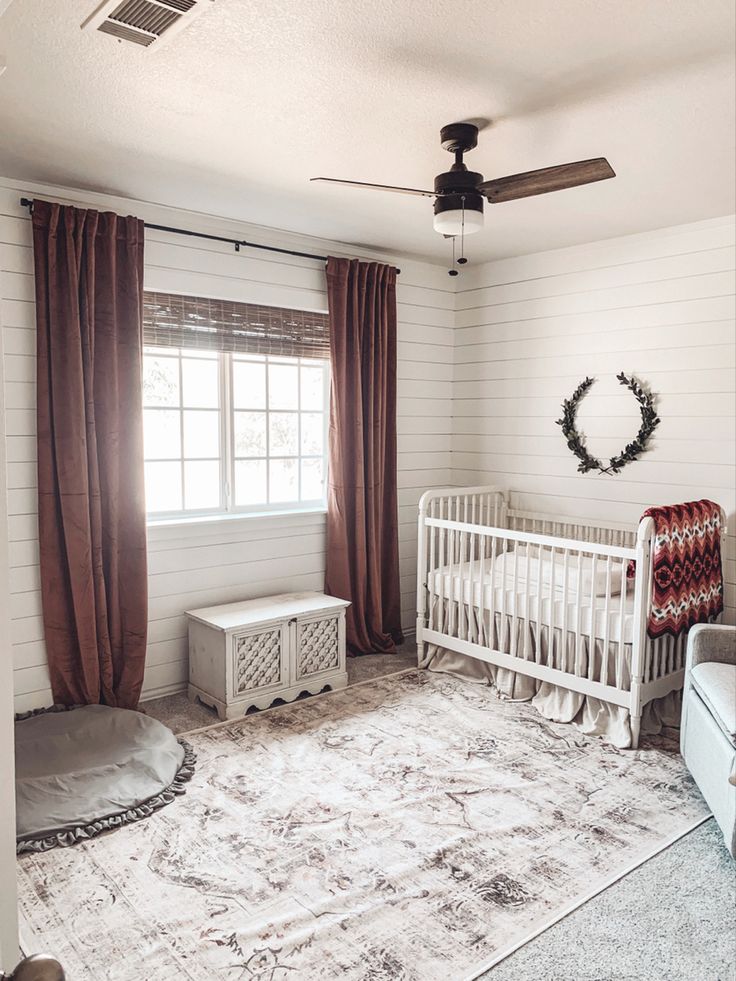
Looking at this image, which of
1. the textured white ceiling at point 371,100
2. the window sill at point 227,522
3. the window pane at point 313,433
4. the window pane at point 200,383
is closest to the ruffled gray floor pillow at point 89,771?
the window sill at point 227,522

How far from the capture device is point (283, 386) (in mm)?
4293

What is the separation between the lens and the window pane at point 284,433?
168 inches

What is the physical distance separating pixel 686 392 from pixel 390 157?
1.98 m

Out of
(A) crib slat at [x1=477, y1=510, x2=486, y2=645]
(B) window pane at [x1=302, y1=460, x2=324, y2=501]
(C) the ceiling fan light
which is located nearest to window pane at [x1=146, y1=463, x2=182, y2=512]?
(B) window pane at [x1=302, y1=460, x2=324, y2=501]

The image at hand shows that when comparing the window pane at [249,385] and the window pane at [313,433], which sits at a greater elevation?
the window pane at [249,385]

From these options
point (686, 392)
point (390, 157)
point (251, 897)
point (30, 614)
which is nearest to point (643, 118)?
point (390, 157)

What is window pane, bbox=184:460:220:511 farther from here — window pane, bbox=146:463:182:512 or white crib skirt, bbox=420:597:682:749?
white crib skirt, bbox=420:597:682:749

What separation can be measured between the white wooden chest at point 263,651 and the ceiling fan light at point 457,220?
200 cm

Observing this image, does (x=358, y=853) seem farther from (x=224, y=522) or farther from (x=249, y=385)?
(x=249, y=385)

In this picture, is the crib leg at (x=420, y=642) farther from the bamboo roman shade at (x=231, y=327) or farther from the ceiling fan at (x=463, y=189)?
the ceiling fan at (x=463, y=189)

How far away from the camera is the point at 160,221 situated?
11.9 feet

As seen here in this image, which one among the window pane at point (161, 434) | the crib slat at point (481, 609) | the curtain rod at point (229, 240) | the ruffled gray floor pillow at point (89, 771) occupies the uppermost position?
the curtain rod at point (229, 240)

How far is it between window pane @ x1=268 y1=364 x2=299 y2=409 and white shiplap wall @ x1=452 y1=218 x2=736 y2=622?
127 cm

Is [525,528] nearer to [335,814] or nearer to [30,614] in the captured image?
[335,814]
